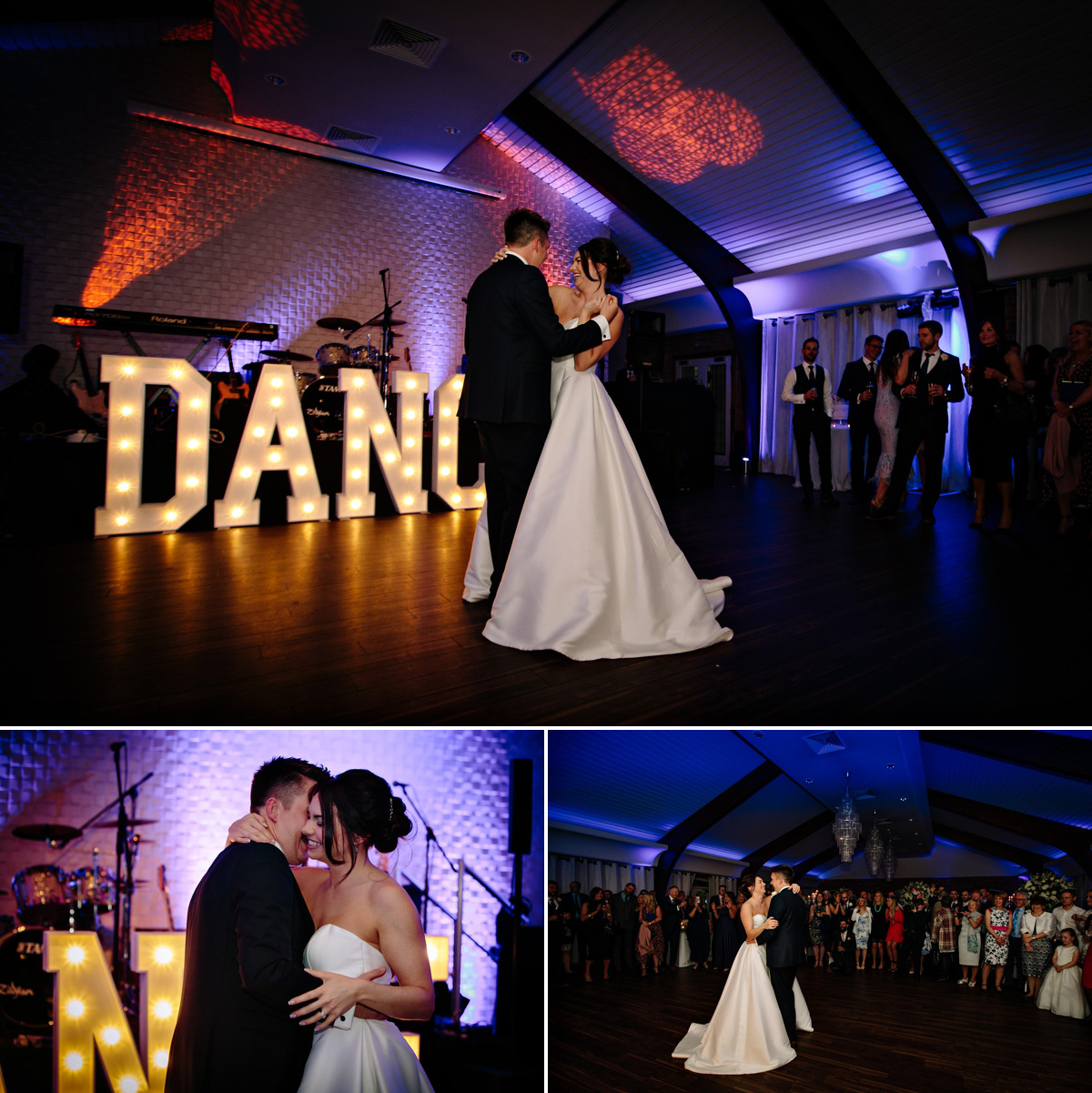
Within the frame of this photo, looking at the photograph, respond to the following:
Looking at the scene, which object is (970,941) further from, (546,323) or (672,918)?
(546,323)

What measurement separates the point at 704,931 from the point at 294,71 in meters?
8.90

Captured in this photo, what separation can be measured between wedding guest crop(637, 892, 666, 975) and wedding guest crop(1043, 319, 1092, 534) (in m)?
4.42

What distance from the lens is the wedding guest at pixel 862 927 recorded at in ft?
8.91

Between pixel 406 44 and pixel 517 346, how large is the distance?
6295 mm

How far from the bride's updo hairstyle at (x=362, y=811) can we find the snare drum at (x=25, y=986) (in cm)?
59

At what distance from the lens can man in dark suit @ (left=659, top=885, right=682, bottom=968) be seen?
2406mm

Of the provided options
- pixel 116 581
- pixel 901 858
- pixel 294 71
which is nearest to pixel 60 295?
pixel 294 71

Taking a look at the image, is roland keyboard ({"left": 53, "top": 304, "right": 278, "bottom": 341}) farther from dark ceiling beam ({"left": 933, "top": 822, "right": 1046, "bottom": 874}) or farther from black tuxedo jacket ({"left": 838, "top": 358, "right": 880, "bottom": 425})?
dark ceiling beam ({"left": 933, "top": 822, "right": 1046, "bottom": 874})

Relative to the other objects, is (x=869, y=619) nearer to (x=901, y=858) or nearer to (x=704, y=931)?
(x=901, y=858)

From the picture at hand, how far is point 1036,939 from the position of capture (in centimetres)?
248

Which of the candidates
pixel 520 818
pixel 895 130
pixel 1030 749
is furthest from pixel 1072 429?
pixel 520 818

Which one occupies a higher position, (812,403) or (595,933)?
(812,403)

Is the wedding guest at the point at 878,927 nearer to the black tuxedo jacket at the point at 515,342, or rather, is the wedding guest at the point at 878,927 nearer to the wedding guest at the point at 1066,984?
the wedding guest at the point at 1066,984

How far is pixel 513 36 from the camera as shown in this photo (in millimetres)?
7141
